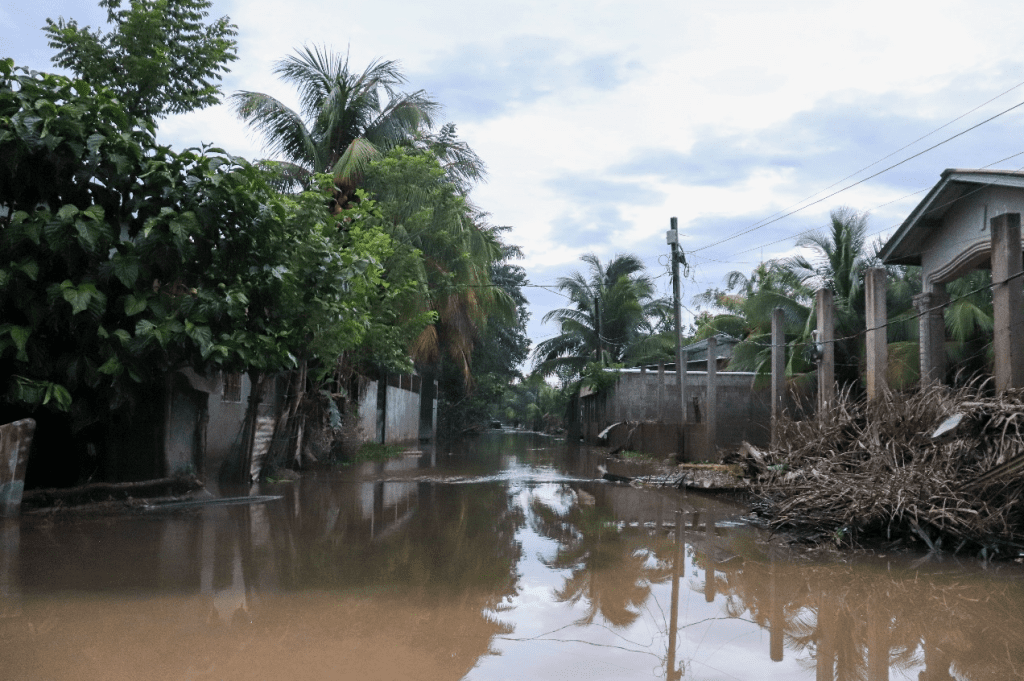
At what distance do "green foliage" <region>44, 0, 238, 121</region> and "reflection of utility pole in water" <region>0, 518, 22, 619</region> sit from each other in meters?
5.30

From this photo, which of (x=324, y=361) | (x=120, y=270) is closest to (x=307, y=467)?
(x=324, y=361)

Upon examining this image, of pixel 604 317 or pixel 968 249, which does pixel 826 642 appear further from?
pixel 604 317

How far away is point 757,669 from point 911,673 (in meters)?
0.80

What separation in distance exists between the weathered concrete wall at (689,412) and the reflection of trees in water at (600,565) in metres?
4.70

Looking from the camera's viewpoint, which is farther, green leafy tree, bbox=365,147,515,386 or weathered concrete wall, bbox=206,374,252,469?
green leafy tree, bbox=365,147,515,386

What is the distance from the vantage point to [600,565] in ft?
22.1

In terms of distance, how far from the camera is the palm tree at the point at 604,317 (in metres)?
31.0

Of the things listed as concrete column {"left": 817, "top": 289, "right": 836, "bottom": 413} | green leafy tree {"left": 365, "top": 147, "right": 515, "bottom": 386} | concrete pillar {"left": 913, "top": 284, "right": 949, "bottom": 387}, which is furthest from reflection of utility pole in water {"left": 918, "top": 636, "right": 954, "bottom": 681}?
green leafy tree {"left": 365, "top": 147, "right": 515, "bottom": 386}

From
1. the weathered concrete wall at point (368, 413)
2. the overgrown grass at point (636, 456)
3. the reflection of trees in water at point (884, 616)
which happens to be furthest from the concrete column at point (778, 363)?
the weathered concrete wall at point (368, 413)

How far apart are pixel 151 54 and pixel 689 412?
59.8 feet

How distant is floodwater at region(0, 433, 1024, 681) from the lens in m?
4.15

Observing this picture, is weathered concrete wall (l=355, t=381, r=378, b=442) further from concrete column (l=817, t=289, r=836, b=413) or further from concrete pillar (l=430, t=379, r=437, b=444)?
concrete column (l=817, t=289, r=836, b=413)

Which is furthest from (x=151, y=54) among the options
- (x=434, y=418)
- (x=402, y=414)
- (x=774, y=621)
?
(x=434, y=418)

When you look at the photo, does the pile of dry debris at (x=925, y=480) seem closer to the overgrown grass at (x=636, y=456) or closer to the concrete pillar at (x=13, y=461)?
the concrete pillar at (x=13, y=461)
